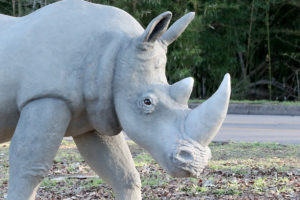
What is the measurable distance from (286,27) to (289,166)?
10.2 metres

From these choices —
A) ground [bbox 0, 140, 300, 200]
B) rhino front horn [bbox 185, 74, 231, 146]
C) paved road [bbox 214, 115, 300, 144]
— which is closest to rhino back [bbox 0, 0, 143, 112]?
rhino front horn [bbox 185, 74, 231, 146]

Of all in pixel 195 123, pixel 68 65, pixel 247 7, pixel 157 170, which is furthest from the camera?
pixel 247 7

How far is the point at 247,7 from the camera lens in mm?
16188

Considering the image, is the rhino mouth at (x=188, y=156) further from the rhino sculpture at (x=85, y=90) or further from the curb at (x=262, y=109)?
the curb at (x=262, y=109)

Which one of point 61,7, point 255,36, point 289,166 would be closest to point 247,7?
point 255,36

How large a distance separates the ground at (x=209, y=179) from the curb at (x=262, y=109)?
5.61 meters

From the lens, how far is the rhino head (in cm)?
378

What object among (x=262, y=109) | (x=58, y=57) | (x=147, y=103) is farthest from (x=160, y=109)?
(x=262, y=109)

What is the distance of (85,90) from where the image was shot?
159 inches

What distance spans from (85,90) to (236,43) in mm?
12549

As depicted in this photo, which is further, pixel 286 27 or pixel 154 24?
pixel 286 27

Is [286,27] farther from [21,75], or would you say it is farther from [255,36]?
[21,75]

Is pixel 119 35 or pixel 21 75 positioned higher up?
pixel 119 35

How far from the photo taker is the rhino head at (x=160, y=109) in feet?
12.4
